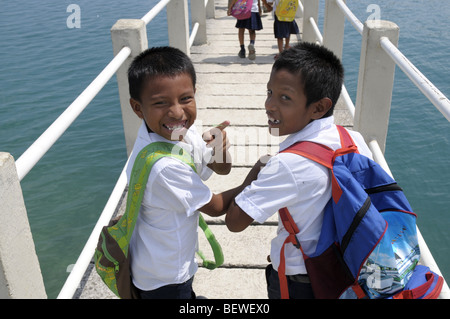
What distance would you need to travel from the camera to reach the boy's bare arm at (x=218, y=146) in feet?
5.63

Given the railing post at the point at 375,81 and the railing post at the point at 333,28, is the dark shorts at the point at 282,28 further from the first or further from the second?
the railing post at the point at 375,81

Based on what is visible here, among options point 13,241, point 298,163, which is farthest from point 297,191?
point 13,241

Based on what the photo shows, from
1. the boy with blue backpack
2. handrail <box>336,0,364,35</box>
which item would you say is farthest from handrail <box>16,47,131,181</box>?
handrail <box>336,0,364,35</box>

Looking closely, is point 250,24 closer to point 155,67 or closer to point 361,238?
point 155,67

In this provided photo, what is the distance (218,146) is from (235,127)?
2266 mm

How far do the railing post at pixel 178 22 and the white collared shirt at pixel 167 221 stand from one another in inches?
125

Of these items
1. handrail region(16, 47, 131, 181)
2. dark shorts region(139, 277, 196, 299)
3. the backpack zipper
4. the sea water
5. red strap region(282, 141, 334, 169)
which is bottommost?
the sea water

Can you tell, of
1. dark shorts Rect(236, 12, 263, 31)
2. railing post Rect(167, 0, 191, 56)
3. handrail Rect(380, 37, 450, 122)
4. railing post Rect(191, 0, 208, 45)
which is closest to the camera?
handrail Rect(380, 37, 450, 122)

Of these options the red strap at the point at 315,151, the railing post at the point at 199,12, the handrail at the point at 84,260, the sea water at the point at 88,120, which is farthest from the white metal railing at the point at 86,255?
the railing post at the point at 199,12

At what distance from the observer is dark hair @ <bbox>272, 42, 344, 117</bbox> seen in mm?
1492

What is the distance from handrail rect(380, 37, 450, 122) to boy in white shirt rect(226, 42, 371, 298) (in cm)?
46

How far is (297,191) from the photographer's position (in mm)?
1422

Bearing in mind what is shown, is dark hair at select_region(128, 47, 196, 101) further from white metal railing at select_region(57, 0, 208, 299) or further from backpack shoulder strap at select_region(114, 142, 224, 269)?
white metal railing at select_region(57, 0, 208, 299)

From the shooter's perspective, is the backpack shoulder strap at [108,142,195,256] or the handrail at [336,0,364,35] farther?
the handrail at [336,0,364,35]
